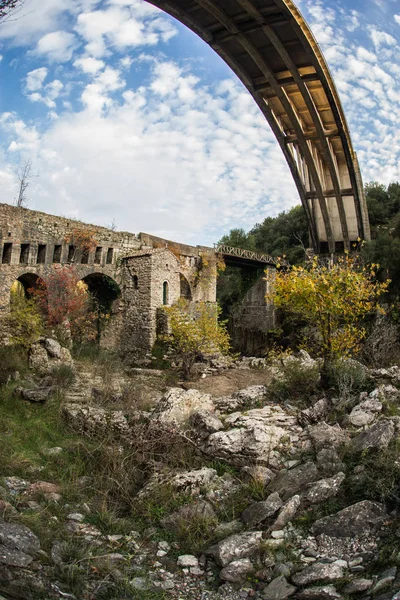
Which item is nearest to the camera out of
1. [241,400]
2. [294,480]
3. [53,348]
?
[294,480]

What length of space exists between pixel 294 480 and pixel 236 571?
1.63 m

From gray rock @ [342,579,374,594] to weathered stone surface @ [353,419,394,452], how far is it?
82.8 inches

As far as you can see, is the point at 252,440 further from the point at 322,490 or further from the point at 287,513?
the point at 287,513

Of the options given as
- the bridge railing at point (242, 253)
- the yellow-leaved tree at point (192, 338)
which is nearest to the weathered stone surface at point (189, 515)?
the yellow-leaved tree at point (192, 338)

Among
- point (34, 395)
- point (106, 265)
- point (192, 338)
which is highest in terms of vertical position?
point (106, 265)

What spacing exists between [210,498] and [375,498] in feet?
6.59

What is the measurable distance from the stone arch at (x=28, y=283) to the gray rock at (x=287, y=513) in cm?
1155

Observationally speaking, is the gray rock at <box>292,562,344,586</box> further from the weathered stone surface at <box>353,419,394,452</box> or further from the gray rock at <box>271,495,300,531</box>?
the weathered stone surface at <box>353,419,394,452</box>

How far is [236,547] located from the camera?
16.8 ft

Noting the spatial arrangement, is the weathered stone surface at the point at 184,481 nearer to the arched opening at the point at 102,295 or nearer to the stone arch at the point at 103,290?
the arched opening at the point at 102,295

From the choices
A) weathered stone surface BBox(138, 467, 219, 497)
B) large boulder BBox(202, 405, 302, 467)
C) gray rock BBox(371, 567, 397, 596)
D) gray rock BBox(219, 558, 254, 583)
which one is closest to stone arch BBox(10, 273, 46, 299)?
large boulder BBox(202, 405, 302, 467)

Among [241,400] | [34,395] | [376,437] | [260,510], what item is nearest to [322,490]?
[260,510]

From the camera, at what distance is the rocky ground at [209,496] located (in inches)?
184

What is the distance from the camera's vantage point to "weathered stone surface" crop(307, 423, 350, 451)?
267 inches
